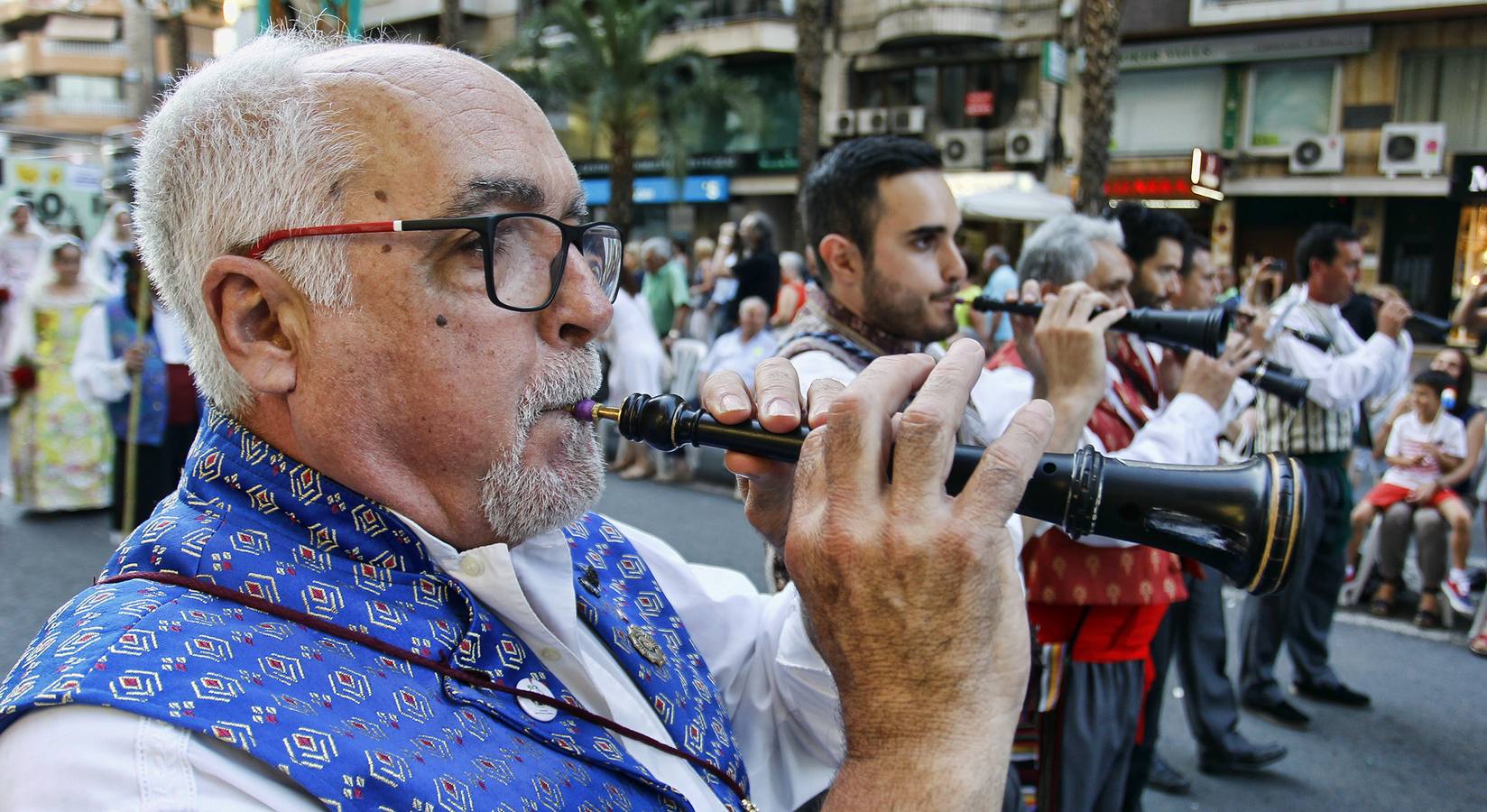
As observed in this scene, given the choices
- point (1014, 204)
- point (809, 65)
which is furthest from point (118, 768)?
point (809, 65)

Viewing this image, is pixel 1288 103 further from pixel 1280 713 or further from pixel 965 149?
pixel 1280 713

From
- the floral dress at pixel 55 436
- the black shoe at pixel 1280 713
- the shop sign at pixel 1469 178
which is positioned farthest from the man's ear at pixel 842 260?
the shop sign at pixel 1469 178

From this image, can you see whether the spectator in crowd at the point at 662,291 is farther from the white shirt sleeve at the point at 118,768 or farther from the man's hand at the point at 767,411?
the white shirt sleeve at the point at 118,768

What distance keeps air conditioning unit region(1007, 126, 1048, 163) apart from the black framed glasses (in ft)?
67.6

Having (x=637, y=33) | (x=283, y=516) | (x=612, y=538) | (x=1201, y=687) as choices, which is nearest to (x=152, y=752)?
(x=283, y=516)

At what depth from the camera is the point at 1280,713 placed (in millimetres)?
4652

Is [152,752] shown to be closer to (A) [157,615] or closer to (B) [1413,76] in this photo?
(A) [157,615]

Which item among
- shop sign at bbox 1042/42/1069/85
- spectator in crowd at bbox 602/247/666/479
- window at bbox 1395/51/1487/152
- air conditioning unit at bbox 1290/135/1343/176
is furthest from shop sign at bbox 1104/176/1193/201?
spectator in crowd at bbox 602/247/666/479

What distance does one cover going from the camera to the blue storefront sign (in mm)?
25281

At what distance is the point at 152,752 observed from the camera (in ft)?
3.05

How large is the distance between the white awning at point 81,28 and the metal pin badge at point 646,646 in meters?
53.1

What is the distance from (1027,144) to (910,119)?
8.71 ft

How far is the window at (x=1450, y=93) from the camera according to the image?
58.5 ft

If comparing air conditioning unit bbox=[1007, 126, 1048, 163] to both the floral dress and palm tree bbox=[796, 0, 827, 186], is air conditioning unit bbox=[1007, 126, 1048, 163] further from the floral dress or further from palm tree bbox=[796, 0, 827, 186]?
the floral dress
